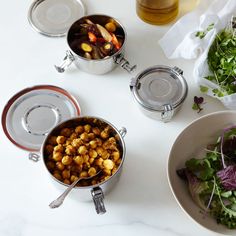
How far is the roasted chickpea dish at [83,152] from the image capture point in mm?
936

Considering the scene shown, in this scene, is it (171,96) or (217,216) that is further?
(171,96)

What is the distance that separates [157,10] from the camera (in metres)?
1.14

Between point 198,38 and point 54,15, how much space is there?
373mm

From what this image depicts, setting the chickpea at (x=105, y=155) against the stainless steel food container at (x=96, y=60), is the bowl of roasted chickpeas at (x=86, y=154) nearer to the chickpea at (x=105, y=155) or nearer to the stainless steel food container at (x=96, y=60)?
the chickpea at (x=105, y=155)

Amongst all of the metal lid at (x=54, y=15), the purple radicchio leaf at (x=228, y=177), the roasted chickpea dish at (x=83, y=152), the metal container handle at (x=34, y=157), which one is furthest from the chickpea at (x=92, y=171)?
the metal lid at (x=54, y=15)

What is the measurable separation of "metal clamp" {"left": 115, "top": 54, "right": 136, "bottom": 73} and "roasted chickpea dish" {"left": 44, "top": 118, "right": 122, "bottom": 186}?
174 millimetres

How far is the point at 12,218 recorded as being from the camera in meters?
0.97

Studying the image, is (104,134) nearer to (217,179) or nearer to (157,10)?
(217,179)

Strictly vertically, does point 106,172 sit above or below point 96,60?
below

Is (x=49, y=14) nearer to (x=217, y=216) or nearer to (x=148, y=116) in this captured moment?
(x=148, y=116)

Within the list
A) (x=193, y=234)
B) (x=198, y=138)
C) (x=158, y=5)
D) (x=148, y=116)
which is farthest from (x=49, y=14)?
(x=193, y=234)

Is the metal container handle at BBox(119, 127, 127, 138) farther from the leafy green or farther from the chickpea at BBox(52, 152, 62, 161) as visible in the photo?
the leafy green

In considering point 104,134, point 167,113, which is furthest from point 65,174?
point 167,113

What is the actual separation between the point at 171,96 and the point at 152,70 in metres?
0.08
